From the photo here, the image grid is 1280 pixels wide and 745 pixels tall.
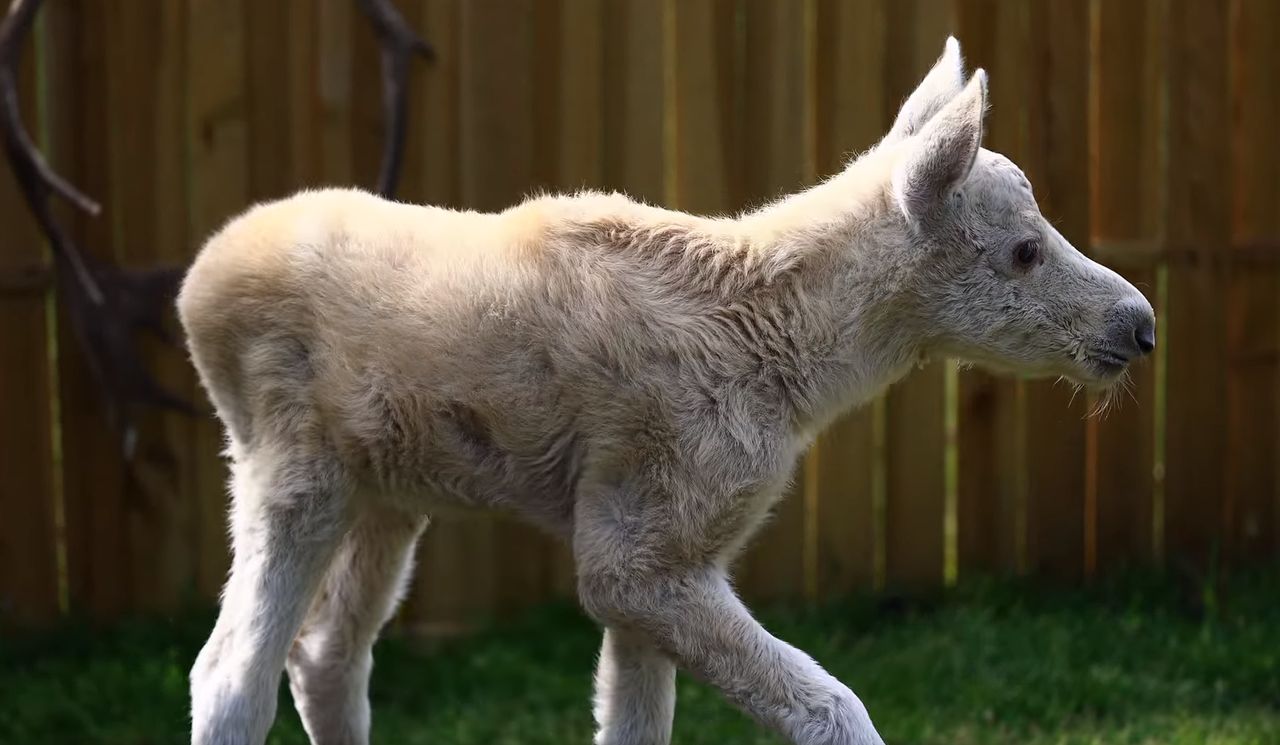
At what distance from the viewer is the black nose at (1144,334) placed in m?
3.90

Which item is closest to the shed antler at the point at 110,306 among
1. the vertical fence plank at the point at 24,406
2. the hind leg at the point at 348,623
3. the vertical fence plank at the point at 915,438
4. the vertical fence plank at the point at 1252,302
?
the vertical fence plank at the point at 24,406

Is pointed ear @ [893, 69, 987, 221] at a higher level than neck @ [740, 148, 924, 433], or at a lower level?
higher

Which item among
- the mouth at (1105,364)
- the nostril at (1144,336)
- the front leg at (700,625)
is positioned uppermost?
the nostril at (1144,336)

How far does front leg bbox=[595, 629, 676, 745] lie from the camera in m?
4.11

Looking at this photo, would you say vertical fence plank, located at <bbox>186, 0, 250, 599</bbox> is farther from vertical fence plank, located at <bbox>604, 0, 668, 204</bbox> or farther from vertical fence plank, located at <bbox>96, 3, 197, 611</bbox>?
vertical fence plank, located at <bbox>604, 0, 668, 204</bbox>

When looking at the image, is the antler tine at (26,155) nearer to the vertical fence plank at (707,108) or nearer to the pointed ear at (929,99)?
the vertical fence plank at (707,108)

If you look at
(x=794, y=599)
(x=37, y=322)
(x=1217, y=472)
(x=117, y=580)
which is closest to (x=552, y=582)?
(x=794, y=599)

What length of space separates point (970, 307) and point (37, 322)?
3.33 meters

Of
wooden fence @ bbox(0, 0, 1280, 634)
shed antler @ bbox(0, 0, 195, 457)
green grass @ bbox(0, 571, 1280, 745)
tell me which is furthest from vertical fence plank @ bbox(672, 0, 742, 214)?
shed antler @ bbox(0, 0, 195, 457)

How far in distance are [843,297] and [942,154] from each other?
1.31ft

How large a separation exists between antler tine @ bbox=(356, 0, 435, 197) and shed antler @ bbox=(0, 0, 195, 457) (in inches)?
30.8

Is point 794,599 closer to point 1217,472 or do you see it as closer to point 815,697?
point 1217,472

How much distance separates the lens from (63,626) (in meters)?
5.79

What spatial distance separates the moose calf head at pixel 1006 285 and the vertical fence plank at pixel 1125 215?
7.79 ft
